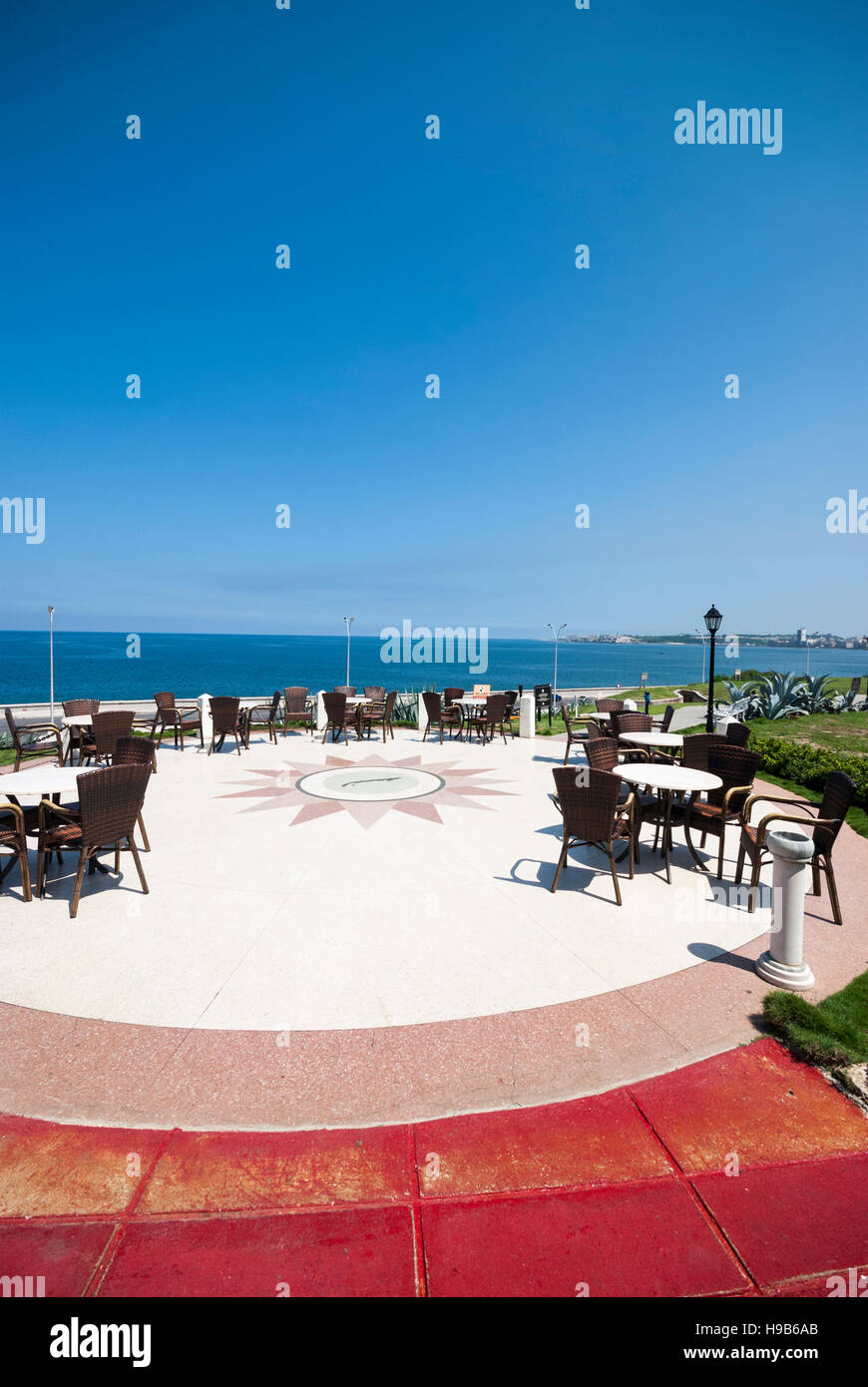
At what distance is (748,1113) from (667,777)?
322cm

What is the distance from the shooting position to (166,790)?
27.5 ft

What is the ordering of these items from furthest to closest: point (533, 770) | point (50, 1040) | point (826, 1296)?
1. point (533, 770)
2. point (50, 1040)
3. point (826, 1296)

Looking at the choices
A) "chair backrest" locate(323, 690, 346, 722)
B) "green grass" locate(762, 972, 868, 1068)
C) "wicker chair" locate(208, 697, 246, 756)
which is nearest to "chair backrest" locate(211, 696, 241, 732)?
"wicker chair" locate(208, 697, 246, 756)

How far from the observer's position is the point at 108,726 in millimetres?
8438

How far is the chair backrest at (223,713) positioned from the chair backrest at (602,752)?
6897mm

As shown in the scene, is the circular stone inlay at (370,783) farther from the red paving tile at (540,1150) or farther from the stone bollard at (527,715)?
the red paving tile at (540,1150)

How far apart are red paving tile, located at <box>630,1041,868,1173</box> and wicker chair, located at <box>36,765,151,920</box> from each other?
4.05m

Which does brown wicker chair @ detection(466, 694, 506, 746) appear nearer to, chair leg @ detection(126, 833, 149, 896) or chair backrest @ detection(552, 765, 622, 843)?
chair backrest @ detection(552, 765, 622, 843)

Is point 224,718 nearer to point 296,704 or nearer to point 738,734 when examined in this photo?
point 296,704

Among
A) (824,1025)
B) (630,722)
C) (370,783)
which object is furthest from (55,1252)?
(630,722)

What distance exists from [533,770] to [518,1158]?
25.2 feet

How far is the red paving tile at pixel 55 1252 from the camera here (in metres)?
1.87
